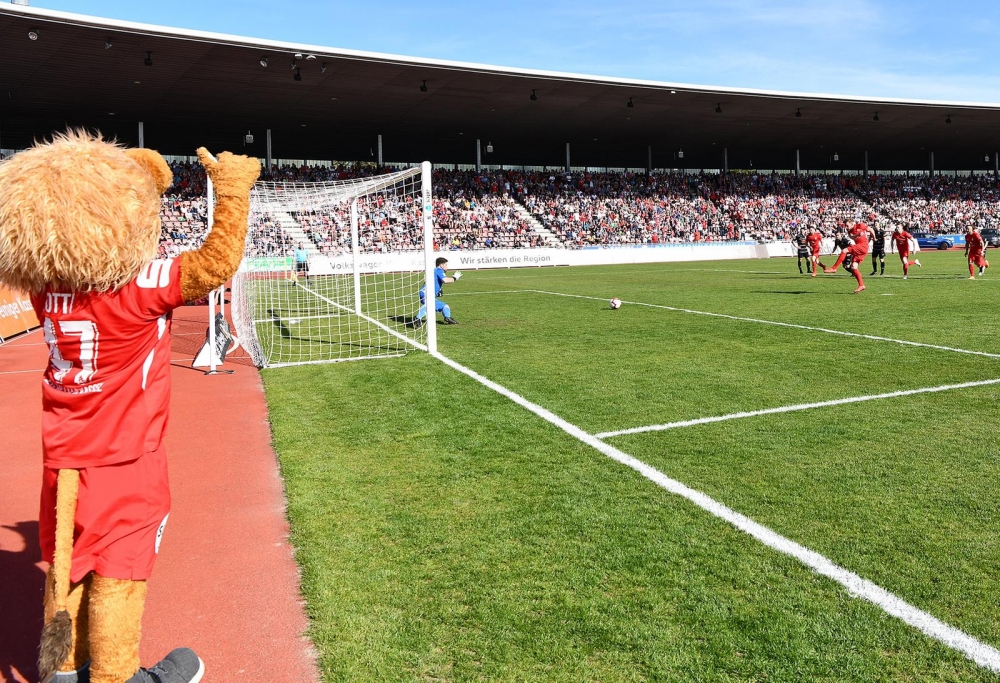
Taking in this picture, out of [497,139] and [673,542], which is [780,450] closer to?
[673,542]

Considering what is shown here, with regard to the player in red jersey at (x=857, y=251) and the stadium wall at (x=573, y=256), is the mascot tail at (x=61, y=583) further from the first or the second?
the stadium wall at (x=573, y=256)

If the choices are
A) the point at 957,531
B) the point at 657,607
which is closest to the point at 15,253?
the point at 657,607

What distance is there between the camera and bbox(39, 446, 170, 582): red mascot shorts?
2557mm

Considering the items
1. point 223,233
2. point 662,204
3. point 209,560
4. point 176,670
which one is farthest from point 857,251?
point 662,204

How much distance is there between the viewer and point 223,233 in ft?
9.18

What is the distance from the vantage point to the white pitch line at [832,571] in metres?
2.97

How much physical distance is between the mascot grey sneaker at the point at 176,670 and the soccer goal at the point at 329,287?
119 inches

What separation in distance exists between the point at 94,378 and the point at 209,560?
1.91 m

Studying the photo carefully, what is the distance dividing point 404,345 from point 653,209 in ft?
135

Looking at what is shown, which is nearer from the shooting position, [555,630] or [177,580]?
[555,630]

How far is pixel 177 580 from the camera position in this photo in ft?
12.9

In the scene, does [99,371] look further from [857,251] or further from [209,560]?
[857,251]

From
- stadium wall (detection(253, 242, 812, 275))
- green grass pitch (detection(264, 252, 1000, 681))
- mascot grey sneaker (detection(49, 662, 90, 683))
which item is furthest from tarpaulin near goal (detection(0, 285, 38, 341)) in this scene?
stadium wall (detection(253, 242, 812, 275))

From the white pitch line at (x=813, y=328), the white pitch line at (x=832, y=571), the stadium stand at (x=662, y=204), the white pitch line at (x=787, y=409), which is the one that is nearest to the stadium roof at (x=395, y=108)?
the stadium stand at (x=662, y=204)
